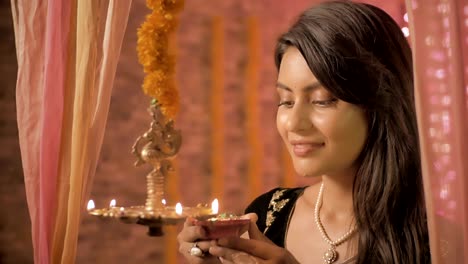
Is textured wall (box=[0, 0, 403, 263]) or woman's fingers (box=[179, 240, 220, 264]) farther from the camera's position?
textured wall (box=[0, 0, 403, 263])

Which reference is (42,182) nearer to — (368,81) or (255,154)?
(368,81)

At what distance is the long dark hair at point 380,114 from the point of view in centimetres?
126

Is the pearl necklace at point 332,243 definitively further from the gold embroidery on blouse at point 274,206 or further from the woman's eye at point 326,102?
the woman's eye at point 326,102

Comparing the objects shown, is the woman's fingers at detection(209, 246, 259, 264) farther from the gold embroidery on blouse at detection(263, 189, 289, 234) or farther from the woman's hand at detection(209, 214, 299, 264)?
the gold embroidery on blouse at detection(263, 189, 289, 234)

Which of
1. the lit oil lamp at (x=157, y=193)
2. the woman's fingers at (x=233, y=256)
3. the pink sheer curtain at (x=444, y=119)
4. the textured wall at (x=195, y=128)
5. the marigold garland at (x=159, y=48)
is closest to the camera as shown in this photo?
the pink sheer curtain at (x=444, y=119)

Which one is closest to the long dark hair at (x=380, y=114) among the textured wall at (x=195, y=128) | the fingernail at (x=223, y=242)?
the fingernail at (x=223, y=242)

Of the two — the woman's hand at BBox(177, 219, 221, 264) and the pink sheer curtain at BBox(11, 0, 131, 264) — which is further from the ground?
the pink sheer curtain at BBox(11, 0, 131, 264)

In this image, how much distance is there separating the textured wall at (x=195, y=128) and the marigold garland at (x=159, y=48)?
1.03 metres

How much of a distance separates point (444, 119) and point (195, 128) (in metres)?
2.20

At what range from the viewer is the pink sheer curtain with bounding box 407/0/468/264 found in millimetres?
865

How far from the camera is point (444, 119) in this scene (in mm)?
881

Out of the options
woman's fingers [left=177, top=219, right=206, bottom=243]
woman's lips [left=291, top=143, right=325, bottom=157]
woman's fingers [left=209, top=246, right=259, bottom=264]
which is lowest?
woman's fingers [left=209, top=246, right=259, bottom=264]

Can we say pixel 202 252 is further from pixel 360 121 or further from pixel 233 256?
pixel 360 121

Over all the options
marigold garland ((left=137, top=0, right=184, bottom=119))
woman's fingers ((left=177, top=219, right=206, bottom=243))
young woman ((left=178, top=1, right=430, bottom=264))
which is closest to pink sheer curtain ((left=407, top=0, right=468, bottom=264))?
young woman ((left=178, top=1, right=430, bottom=264))
